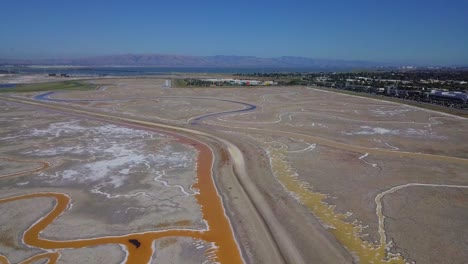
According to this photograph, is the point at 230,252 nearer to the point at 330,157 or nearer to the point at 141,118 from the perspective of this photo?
the point at 330,157

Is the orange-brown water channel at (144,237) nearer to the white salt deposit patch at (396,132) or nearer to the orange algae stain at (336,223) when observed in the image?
the orange algae stain at (336,223)

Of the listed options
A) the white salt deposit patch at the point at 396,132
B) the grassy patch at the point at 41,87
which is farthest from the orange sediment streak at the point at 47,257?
the grassy patch at the point at 41,87

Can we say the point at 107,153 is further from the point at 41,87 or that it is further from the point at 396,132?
the point at 41,87

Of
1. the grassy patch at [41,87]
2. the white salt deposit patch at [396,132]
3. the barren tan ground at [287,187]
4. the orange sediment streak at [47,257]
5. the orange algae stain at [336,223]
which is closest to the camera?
the orange sediment streak at [47,257]

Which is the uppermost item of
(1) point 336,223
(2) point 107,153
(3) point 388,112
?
(3) point 388,112

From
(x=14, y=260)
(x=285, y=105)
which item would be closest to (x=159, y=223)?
(x=14, y=260)

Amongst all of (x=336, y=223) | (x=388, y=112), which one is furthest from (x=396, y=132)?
(x=336, y=223)
